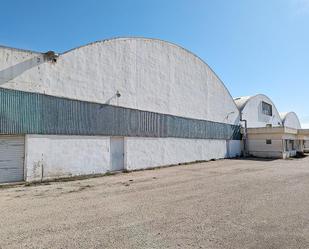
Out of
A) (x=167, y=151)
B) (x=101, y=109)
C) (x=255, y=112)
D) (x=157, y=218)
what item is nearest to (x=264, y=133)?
(x=255, y=112)

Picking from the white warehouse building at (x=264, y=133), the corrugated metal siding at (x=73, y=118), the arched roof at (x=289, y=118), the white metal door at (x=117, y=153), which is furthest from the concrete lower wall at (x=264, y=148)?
the arched roof at (x=289, y=118)

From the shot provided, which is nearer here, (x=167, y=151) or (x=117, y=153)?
(x=117, y=153)

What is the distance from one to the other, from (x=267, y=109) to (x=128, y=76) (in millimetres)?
32377

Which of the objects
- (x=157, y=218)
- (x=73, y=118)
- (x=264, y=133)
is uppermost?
(x=73, y=118)

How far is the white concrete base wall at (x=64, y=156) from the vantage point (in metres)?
13.1

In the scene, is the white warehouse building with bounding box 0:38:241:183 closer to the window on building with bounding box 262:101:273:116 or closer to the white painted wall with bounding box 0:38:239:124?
the white painted wall with bounding box 0:38:239:124

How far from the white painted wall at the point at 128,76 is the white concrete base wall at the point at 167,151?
101 inches

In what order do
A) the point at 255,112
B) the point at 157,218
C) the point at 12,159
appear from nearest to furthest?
1. the point at 157,218
2. the point at 12,159
3. the point at 255,112

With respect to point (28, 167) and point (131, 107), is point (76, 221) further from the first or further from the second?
point (131, 107)

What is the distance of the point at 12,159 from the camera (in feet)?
41.5

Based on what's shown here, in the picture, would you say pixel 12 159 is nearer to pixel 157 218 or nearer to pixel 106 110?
pixel 106 110

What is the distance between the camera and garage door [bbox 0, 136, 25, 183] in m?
12.4

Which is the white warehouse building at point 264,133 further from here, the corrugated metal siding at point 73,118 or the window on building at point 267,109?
the corrugated metal siding at point 73,118

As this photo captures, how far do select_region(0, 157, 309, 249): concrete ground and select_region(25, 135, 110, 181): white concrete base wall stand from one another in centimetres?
274
